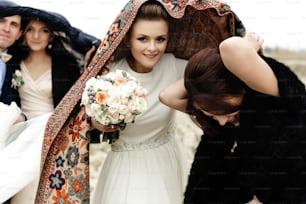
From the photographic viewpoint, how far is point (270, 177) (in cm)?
273

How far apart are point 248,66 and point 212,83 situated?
17cm

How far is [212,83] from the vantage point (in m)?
2.75

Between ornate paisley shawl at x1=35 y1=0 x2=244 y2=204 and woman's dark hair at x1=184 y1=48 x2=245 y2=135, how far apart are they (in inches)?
16.1

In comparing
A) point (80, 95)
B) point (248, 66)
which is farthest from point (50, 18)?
point (248, 66)

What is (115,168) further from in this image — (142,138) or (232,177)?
(232,177)

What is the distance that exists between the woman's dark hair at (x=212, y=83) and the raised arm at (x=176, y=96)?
185 mm

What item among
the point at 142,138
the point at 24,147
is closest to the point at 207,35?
the point at 142,138

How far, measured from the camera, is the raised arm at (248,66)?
8.64 feet

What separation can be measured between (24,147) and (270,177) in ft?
4.18

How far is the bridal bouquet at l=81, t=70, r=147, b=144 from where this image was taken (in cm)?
294

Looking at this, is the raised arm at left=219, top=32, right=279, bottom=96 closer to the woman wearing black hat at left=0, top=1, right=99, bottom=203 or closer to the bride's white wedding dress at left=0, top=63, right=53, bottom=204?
the bride's white wedding dress at left=0, top=63, right=53, bottom=204

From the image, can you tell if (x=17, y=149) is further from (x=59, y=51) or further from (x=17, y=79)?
(x=59, y=51)

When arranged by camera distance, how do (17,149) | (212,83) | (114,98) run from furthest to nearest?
(17,149), (114,98), (212,83)

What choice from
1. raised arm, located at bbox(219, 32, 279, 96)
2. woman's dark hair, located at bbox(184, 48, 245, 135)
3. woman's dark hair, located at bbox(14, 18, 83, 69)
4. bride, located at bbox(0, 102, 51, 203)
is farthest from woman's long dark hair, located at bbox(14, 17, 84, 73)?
raised arm, located at bbox(219, 32, 279, 96)
